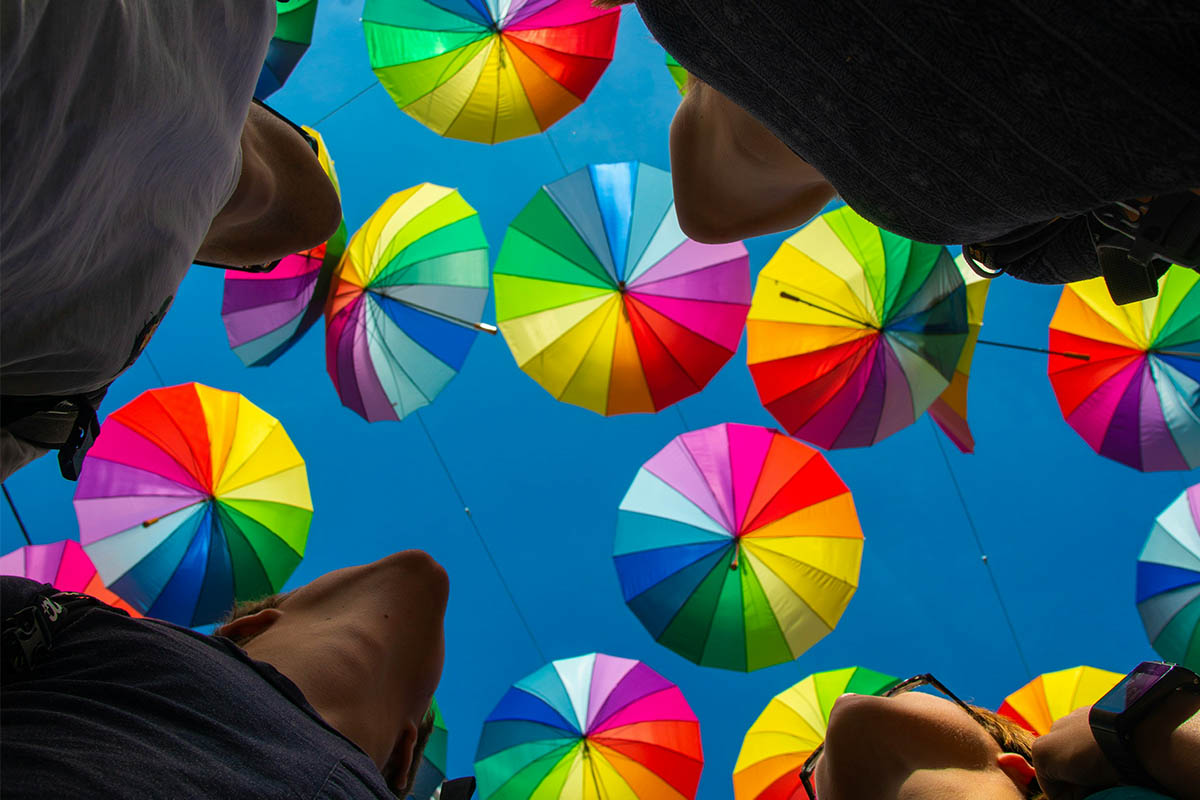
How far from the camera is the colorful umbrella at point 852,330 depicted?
626cm

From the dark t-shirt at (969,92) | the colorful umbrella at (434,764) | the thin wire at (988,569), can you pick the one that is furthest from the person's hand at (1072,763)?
the thin wire at (988,569)

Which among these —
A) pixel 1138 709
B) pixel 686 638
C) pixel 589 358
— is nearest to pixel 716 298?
pixel 589 358

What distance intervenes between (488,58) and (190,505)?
4.55 meters

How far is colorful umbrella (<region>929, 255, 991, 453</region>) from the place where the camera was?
6301 millimetres

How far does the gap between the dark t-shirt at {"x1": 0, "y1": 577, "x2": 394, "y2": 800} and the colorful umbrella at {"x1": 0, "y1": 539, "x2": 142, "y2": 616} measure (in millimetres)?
6761

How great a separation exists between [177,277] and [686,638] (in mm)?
6290

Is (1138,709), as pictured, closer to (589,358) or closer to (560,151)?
(589,358)

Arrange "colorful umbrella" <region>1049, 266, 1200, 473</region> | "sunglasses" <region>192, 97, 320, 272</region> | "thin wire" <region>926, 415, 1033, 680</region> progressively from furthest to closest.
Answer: "thin wire" <region>926, 415, 1033, 680</region>
"colorful umbrella" <region>1049, 266, 1200, 473</region>
"sunglasses" <region>192, 97, 320, 272</region>

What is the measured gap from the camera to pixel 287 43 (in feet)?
22.1

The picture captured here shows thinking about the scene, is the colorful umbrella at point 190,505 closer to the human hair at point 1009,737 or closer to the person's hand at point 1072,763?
the human hair at point 1009,737

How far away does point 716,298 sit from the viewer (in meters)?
6.85

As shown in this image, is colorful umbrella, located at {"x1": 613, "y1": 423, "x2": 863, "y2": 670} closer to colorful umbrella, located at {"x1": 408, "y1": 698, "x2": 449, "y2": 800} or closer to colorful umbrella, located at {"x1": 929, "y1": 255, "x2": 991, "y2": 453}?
colorful umbrella, located at {"x1": 929, "y1": 255, "x2": 991, "y2": 453}

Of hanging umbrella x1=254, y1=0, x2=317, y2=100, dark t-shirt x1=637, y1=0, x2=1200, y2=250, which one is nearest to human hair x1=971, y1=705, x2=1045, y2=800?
dark t-shirt x1=637, y1=0, x2=1200, y2=250

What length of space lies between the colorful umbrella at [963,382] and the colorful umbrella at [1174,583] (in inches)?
79.9
